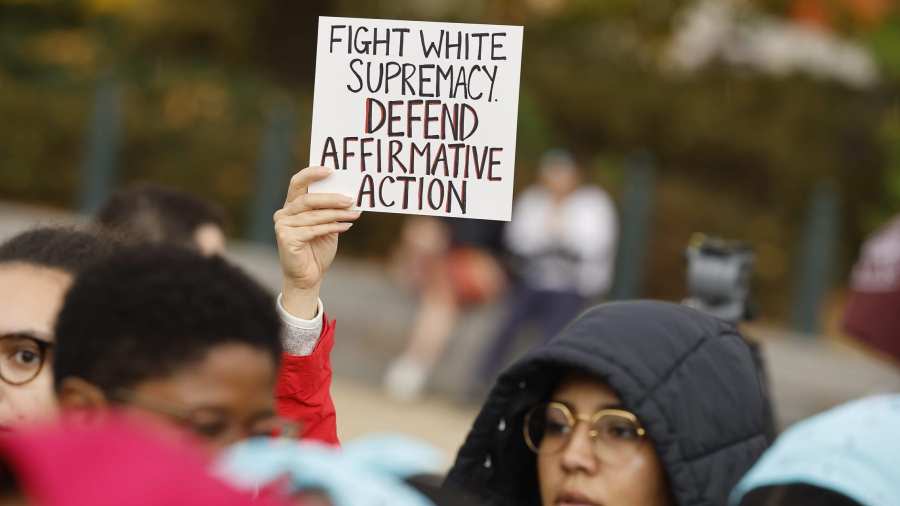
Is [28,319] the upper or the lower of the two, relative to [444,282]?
upper

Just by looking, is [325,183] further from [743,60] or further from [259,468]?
[743,60]

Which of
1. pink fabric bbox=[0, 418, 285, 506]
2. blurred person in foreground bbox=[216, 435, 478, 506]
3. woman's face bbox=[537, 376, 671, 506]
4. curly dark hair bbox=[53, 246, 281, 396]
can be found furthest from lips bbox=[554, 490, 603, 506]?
pink fabric bbox=[0, 418, 285, 506]

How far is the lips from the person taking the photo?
278 cm

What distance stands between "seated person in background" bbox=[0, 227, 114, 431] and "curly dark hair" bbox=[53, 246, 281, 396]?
1.03 feet

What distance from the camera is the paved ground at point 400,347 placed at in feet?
32.5

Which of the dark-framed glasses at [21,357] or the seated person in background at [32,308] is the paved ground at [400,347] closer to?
the seated person in background at [32,308]

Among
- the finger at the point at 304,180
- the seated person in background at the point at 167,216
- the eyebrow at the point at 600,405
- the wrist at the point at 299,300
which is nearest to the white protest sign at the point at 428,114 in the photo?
the finger at the point at 304,180

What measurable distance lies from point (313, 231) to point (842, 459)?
1.32m

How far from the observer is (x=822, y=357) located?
44.3ft

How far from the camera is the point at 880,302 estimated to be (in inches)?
147

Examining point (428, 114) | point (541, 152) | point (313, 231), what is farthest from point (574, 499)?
point (541, 152)

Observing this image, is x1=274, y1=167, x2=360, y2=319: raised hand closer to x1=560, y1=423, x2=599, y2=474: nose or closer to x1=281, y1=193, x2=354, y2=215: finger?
x1=281, y1=193, x2=354, y2=215: finger

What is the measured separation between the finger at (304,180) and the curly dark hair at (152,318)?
28.9 inches

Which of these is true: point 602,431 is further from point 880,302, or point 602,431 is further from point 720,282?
point 720,282
